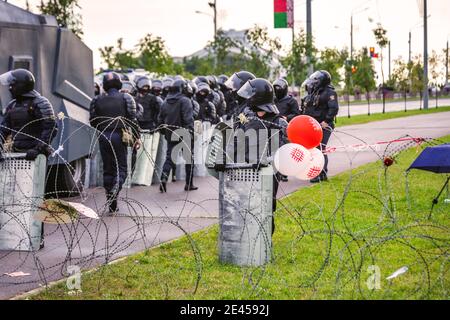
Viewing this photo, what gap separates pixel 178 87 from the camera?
15.4 meters

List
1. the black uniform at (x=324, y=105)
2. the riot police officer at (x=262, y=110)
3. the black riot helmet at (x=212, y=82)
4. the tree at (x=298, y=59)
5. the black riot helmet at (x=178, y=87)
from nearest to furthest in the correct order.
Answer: the riot police officer at (x=262, y=110)
the black uniform at (x=324, y=105)
the black riot helmet at (x=178, y=87)
the black riot helmet at (x=212, y=82)
the tree at (x=298, y=59)

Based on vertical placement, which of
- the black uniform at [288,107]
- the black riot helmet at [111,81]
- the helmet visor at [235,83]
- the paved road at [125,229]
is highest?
the black riot helmet at [111,81]

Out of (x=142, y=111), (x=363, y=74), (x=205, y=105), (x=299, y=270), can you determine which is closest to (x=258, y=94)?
(x=299, y=270)

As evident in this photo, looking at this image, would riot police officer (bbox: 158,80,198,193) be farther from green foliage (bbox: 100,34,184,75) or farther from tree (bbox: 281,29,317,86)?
green foliage (bbox: 100,34,184,75)

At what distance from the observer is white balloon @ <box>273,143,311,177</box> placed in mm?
7801

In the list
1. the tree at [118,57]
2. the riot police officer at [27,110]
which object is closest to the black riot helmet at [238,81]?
the riot police officer at [27,110]

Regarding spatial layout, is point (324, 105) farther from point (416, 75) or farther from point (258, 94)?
point (416, 75)

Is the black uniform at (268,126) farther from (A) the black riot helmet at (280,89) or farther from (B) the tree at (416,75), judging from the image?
(B) the tree at (416,75)

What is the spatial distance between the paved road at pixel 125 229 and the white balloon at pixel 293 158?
1.41 ft

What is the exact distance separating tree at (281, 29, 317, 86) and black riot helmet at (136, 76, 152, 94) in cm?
1405

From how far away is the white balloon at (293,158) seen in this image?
780 cm

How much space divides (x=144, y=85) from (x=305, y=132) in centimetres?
922
